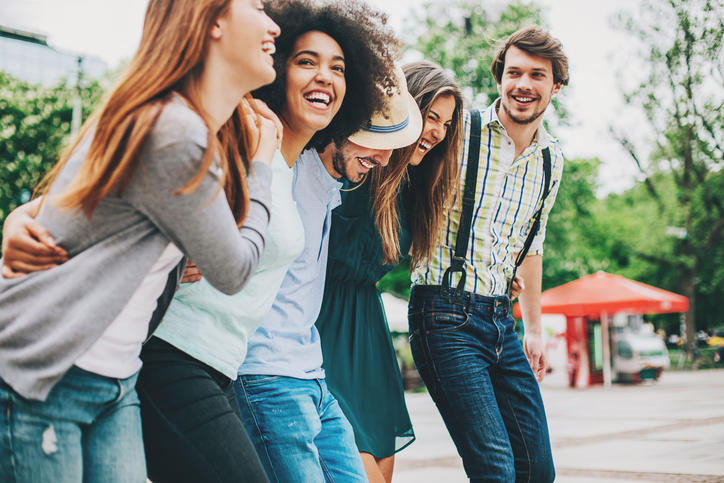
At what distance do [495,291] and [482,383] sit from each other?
0.39m

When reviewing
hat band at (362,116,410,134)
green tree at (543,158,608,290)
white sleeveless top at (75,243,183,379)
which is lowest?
white sleeveless top at (75,243,183,379)

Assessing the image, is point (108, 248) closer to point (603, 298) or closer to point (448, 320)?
point (448, 320)

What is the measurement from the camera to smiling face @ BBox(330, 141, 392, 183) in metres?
2.74

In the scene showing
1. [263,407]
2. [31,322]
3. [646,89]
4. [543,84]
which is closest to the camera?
[31,322]

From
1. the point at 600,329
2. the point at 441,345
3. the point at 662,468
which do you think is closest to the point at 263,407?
the point at 441,345

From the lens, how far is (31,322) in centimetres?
150

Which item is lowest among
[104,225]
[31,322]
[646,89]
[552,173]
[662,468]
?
[662,468]

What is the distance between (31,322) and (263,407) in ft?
2.84

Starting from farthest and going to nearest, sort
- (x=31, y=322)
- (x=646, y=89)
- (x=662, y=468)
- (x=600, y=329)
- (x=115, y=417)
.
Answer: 1. (x=646, y=89)
2. (x=600, y=329)
3. (x=662, y=468)
4. (x=115, y=417)
5. (x=31, y=322)

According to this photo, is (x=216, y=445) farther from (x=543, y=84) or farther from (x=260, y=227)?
(x=543, y=84)

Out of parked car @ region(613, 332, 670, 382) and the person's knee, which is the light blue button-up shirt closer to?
the person's knee

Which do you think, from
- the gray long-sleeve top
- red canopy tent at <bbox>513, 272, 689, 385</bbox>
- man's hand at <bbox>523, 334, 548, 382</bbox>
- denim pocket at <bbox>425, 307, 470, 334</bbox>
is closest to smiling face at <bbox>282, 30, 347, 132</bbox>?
the gray long-sleeve top

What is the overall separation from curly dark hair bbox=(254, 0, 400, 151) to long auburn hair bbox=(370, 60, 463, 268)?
0.26 m

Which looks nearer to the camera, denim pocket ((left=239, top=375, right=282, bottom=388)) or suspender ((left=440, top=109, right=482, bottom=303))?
denim pocket ((left=239, top=375, right=282, bottom=388))
